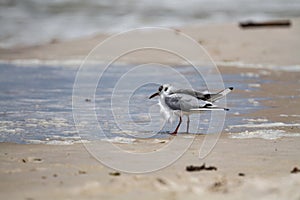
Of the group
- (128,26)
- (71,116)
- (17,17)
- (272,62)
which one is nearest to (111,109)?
(71,116)

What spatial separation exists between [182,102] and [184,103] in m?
0.02

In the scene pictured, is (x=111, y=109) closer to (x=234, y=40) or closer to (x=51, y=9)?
(x=234, y=40)

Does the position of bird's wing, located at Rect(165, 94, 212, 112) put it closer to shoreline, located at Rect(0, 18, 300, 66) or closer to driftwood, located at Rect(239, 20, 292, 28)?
shoreline, located at Rect(0, 18, 300, 66)

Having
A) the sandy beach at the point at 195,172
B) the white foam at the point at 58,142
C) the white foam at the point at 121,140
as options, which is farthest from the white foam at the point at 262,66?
the white foam at the point at 58,142

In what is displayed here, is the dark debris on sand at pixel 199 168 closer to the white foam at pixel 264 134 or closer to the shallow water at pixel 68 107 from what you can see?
the white foam at pixel 264 134

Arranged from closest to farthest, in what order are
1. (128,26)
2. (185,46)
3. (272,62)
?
(272,62)
(185,46)
(128,26)

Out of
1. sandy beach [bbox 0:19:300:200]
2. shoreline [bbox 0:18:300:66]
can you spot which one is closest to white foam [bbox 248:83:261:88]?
sandy beach [bbox 0:19:300:200]

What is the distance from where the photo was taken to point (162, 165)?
5.15 meters

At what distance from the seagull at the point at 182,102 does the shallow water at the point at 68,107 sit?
0.66ft

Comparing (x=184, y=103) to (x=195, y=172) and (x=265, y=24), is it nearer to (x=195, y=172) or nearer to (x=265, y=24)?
(x=195, y=172)

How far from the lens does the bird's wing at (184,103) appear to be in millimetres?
6641

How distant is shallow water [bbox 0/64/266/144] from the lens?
661 cm

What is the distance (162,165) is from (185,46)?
875cm

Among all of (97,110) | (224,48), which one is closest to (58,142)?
(97,110)
